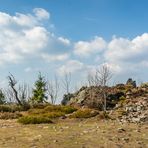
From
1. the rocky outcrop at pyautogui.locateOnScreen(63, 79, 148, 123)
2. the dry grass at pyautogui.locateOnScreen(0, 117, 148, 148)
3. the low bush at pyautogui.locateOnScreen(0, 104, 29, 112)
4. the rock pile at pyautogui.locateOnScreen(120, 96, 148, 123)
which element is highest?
the rocky outcrop at pyautogui.locateOnScreen(63, 79, 148, 123)

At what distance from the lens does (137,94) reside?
42.2 meters

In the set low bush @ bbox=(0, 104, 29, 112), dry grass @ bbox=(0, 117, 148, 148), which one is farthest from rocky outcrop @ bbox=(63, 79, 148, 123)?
dry grass @ bbox=(0, 117, 148, 148)

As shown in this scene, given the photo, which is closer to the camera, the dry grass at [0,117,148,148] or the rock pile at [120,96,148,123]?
the dry grass at [0,117,148,148]

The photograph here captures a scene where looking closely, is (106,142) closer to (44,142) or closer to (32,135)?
(44,142)

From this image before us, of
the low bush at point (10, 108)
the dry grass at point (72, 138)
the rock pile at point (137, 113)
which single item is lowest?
the dry grass at point (72, 138)

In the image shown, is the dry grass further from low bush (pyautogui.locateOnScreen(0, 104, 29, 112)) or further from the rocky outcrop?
low bush (pyautogui.locateOnScreen(0, 104, 29, 112))

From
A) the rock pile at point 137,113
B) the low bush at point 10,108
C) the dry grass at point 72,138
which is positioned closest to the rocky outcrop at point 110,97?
the rock pile at point 137,113

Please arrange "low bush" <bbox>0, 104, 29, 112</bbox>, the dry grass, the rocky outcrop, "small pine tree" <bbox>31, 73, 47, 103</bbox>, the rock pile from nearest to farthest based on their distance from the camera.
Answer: the dry grass < the rock pile < "low bush" <bbox>0, 104, 29, 112</bbox> < the rocky outcrop < "small pine tree" <bbox>31, 73, 47, 103</bbox>

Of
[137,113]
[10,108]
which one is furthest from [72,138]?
[10,108]

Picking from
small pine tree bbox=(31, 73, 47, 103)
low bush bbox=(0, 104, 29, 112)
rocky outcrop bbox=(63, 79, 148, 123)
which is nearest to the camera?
low bush bbox=(0, 104, 29, 112)

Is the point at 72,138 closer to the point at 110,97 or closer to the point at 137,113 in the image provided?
the point at 137,113

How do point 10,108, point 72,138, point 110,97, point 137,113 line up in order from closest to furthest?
point 72,138 < point 137,113 < point 10,108 < point 110,97

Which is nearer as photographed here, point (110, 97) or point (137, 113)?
point (137, 113)

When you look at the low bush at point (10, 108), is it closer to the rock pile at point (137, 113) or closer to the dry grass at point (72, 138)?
the rock pile at point (137, 113)
